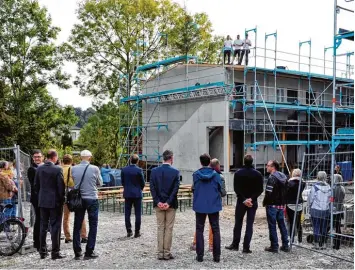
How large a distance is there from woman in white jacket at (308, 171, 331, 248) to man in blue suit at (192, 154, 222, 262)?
2.30 metres

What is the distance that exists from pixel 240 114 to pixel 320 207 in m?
13.5

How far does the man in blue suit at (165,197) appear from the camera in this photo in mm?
7703

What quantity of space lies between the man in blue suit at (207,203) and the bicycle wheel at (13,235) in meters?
3.24

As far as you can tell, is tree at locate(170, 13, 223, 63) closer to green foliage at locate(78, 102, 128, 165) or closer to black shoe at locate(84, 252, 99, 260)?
green foliage at locate(78, 102, 128, 165)

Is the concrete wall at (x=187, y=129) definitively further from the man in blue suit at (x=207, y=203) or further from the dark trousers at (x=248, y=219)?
the man in blue suit at (x=207, y=203)

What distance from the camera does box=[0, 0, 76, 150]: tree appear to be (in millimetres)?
29484

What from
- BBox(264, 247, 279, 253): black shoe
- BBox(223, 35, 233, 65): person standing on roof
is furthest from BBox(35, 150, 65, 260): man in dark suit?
BBox(223, 35, 233, 65): person standing on roof

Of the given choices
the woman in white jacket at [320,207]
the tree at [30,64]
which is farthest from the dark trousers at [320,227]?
the tree at [30,64]

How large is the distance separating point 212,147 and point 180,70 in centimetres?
537

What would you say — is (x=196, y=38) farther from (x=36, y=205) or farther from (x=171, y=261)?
(x=171, y=261)

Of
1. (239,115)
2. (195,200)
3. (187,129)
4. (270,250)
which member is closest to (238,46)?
(239,115)

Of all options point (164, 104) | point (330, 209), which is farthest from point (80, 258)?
point (164, 104)

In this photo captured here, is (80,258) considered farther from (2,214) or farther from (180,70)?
(180,70)

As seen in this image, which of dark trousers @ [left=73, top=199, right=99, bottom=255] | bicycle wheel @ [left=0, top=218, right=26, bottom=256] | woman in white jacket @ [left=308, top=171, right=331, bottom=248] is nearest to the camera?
dark trousers @ [left=73, top=199, right=99, bottom=255]
